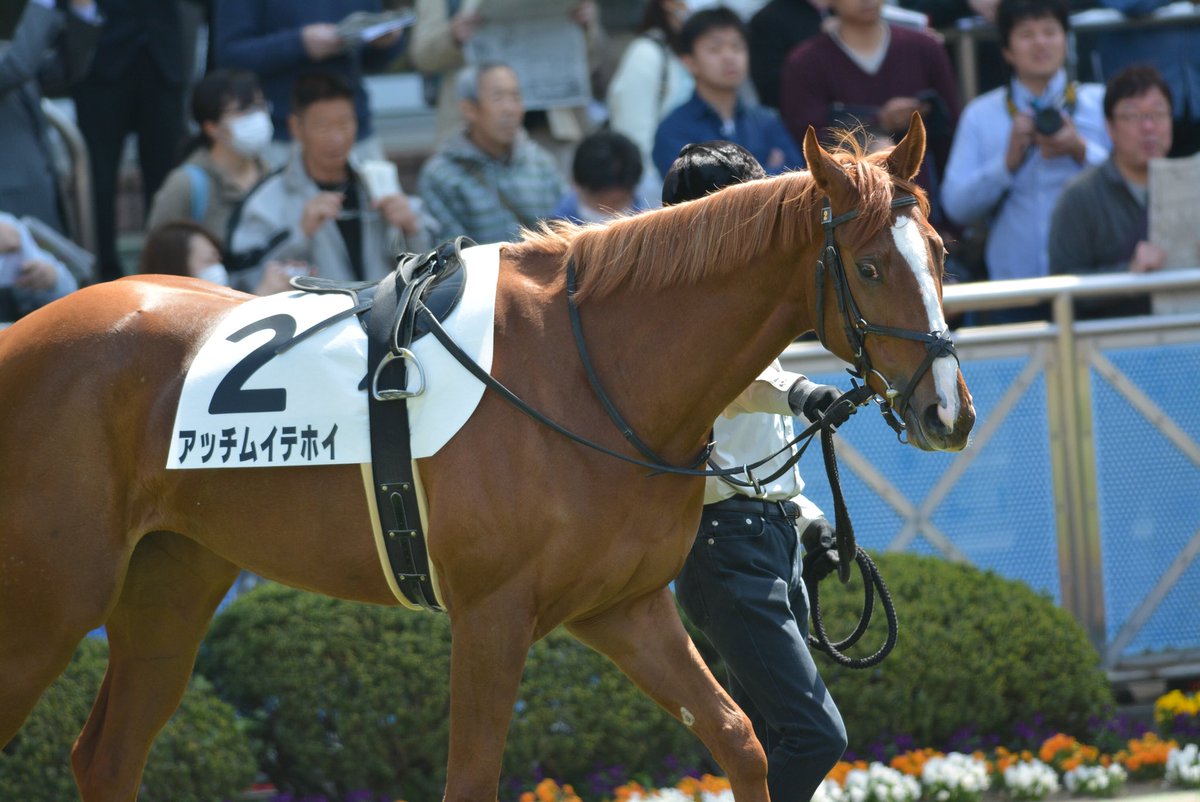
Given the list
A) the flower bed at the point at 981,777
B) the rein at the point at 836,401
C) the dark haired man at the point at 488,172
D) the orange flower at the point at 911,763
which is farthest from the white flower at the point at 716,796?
the dark haired man at the point at 488,172

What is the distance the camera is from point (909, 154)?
149 inches

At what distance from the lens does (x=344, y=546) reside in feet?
13.3

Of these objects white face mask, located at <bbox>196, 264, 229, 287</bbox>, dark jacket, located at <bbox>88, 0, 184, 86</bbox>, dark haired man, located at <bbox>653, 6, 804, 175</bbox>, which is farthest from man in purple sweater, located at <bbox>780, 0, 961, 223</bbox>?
dark jacket, located at <bbox>88, 0, 184, 86</bbox>

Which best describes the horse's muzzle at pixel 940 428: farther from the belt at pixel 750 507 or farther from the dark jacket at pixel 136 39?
the dark jacket at pixel 136 39

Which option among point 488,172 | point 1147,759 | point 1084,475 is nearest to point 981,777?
point 1147,759

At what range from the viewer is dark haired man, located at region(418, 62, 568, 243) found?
7.35 m

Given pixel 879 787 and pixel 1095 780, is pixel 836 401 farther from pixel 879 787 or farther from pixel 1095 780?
pixel 1095 780

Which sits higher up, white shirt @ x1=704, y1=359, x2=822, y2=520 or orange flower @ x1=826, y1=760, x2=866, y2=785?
white shirt @ x1=704, y1=359, x2=822, y2=520

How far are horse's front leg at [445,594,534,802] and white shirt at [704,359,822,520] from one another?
661 mm

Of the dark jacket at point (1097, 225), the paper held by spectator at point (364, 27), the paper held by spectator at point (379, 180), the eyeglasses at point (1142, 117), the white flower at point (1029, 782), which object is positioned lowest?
the white flower at point (1029, 782)

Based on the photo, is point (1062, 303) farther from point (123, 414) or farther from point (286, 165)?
point (123, 414)

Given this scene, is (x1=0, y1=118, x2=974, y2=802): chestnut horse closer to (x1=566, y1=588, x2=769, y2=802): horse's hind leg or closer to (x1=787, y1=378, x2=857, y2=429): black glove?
(x1=566, y1=588, x2=769, y2=802): horse's hind leg

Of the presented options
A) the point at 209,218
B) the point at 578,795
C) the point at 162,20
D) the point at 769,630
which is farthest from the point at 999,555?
the point at 162,20

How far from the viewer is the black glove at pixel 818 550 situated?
454 centimetres
